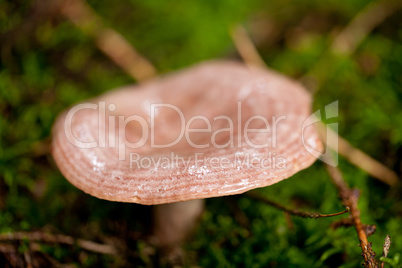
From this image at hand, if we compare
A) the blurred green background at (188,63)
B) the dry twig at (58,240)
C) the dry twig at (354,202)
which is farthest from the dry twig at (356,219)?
the dry twig at (58,240)

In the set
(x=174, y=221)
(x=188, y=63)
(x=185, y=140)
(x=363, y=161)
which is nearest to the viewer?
(x=185, y=140)

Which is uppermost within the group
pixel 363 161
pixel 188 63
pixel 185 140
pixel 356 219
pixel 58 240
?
pixel 188 63

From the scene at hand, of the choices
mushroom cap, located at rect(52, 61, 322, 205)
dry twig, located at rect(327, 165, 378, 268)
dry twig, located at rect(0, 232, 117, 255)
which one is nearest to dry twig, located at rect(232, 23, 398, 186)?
dry twig, located at rect(327, 165, 378, 268)

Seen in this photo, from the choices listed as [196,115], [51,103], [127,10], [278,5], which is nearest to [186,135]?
[196,115]

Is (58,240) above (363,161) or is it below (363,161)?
below

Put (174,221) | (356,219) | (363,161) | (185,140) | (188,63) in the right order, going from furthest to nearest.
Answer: (188,63) → (363,161) → (174,221) → (185,140) → (356,219)

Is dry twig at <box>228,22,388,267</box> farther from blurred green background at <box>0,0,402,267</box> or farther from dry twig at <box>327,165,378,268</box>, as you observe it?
blurred green background at <box>0,0,402,267</box>

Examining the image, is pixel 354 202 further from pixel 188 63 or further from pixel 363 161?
pixel 188 63

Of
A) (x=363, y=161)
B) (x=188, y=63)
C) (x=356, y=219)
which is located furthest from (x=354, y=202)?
(x=188, y=63)

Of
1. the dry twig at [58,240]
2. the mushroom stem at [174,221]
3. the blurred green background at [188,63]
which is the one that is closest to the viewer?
the dry twig at [58,240]

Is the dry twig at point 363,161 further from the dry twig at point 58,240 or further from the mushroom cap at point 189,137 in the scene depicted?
the dry twig at point 58,240
